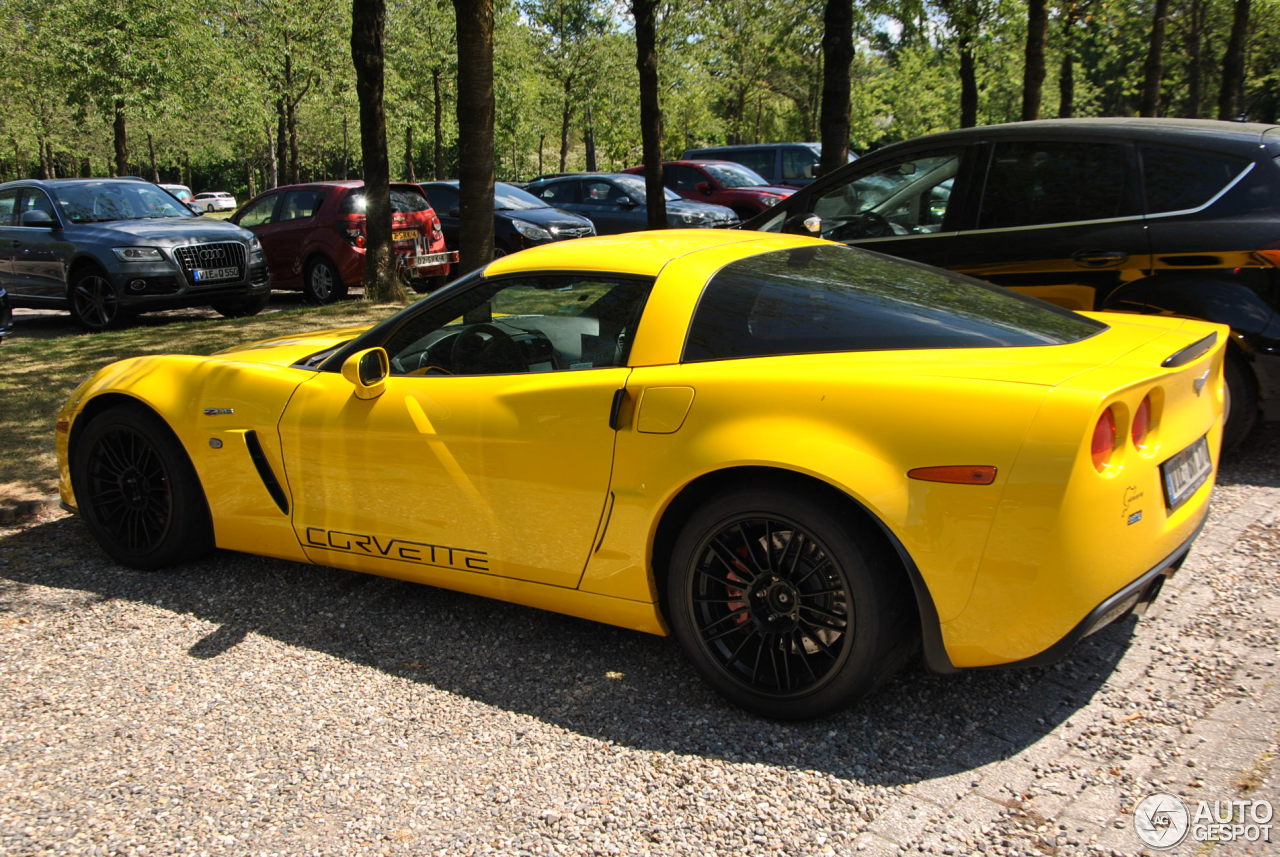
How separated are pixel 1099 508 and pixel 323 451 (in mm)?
2783

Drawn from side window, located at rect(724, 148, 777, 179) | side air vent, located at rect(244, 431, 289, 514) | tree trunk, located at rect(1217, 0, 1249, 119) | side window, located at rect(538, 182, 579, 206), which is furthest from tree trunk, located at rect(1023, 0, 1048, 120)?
side air vent, located at rect(244, 431, 289, 514)

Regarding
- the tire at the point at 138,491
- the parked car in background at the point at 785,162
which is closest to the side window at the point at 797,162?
the parked car in background at the point at 785,162

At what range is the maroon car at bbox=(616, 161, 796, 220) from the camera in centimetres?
1862

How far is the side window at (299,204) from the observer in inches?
557

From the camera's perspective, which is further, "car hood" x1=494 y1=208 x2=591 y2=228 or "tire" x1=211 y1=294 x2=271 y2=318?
"car hood" x1=494 y1=208 x2=591 y2=228

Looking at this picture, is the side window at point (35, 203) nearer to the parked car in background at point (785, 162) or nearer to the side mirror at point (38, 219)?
the side mirror at point (38, 219)

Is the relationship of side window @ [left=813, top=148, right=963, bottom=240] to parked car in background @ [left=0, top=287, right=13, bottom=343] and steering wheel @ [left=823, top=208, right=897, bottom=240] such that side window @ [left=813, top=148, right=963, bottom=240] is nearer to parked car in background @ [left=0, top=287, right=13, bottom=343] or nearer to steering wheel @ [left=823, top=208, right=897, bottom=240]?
steering wheel @ [left=823, top=208, right=897, bottom=240]

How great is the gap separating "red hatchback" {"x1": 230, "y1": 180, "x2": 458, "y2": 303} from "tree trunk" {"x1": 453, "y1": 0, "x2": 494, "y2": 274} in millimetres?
6029

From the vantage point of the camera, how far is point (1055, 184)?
6.07 meters

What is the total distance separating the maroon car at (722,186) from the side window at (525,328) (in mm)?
14832

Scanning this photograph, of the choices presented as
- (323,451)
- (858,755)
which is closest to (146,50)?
(323,451)

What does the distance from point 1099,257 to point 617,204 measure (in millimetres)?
12351

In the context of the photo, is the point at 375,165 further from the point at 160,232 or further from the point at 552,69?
the point at 552,69

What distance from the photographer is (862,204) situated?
6.99 meters
